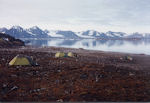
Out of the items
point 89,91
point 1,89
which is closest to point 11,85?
point 1,89

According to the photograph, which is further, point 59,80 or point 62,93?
point 59,80

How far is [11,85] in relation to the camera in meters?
9.60

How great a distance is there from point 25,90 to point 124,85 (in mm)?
5171

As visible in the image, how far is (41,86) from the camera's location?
951 centimetres

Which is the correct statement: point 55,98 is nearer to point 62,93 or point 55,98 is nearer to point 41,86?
point 62,93

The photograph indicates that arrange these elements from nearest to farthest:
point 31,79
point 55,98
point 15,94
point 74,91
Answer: point 55,98 < point 15,94 < point 74,91 < point 31,79

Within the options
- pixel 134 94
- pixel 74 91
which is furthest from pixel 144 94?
pixel 74 91

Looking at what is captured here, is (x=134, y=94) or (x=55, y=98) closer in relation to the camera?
(x=55, y=98)

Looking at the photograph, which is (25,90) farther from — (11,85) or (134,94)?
(134,94)

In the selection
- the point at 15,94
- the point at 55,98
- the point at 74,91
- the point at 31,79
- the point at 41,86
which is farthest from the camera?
the point at 31,79

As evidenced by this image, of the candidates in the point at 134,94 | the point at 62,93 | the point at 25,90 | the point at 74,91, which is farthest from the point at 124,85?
the point at 25,90

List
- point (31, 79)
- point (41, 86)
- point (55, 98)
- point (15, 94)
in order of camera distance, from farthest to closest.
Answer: point (31, 79) → point (41, 86) → point (15, 94) → point (55, 98)

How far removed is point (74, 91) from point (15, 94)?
2.64 m

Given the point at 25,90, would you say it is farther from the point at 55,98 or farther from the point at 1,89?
the point at 55,98
